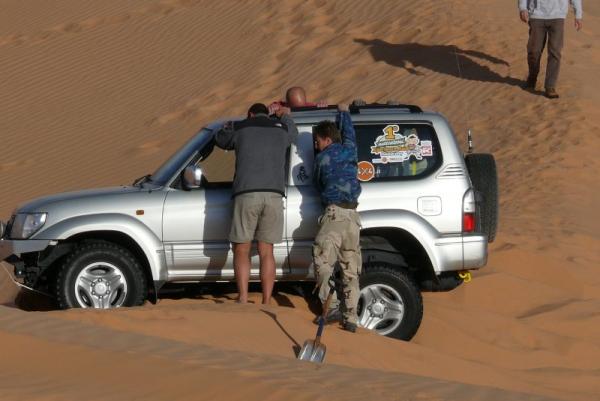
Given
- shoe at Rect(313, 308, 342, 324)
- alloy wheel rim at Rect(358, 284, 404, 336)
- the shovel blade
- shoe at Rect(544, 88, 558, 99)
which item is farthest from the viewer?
shoe at Rect(544, 88, 558, 99)

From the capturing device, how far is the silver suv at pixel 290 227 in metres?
9.45

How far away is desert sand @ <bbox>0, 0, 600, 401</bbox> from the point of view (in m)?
7.36

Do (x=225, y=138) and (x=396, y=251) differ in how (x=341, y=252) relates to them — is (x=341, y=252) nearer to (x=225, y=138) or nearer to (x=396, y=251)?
(x=396, y=251)

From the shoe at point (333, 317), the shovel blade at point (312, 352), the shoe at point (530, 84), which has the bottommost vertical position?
the shovel blade at point (312, 352)

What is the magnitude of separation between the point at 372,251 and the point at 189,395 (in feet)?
10.6

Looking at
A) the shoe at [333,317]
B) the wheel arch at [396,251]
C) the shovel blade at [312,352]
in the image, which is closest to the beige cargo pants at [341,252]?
the shoe at [333,317]

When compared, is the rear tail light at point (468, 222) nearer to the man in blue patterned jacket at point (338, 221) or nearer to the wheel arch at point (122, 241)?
the man in blue patterned jacket at point (338, 221)

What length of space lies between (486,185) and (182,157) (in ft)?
7.83

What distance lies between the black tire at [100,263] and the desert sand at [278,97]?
40 centimetres

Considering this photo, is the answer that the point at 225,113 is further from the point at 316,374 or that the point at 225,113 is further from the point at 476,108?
the point at 316,374

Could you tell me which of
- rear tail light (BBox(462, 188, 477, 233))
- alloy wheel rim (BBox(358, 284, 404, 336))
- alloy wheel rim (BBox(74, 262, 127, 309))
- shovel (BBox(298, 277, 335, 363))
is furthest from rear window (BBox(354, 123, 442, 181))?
alloy wheel rim (BBox(74, 262, 127, 309))

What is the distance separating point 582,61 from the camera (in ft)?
63.0

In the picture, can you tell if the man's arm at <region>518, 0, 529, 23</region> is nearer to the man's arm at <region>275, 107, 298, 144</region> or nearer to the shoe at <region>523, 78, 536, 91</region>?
the shoe at <region>523, 78, 536, 91</region>

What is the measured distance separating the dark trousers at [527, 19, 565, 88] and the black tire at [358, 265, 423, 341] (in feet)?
27.2
